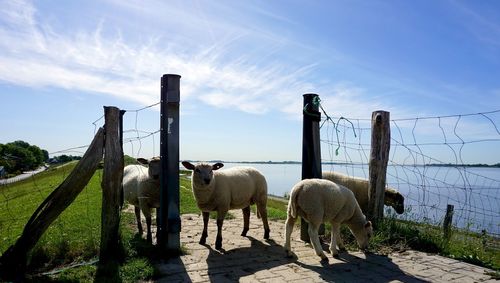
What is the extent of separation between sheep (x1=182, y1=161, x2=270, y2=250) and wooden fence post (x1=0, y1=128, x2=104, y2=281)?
7.09 ft

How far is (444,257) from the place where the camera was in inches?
280

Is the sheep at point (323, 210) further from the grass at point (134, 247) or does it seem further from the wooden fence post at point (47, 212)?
the wooden fence post at point (47, 212)

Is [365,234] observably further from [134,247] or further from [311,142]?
Answer: [134,247]

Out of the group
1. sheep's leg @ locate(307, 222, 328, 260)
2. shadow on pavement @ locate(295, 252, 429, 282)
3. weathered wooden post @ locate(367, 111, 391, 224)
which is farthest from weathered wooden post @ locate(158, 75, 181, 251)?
weathered wooden post @ locate(367, 111, 391, 224)

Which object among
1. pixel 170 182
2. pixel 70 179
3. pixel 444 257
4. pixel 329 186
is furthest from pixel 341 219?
pixel 70 179

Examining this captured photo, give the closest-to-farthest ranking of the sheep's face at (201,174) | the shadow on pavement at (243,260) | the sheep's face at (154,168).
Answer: the shadow on pavement at (243,260) < the sheep's face at (201,174) < the sheep's face at (154,168)

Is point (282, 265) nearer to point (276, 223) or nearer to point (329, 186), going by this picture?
point (329, 186)

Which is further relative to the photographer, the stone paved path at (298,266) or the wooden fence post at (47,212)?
the stone paved path at (298,266)

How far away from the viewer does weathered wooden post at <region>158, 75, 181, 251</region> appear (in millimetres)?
6840

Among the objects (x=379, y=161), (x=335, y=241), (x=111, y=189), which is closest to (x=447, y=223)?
(x=379, y=161)

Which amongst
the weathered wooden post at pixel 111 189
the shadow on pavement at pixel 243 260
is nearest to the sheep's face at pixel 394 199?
the shadow on pavement at pixel 243 260

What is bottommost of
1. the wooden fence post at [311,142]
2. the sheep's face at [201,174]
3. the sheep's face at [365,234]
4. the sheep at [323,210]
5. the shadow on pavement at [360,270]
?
the shadow on pavement at [360,270]

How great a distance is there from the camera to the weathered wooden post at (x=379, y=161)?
8492 millimetres

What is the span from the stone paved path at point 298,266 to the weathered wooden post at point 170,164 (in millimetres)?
547
